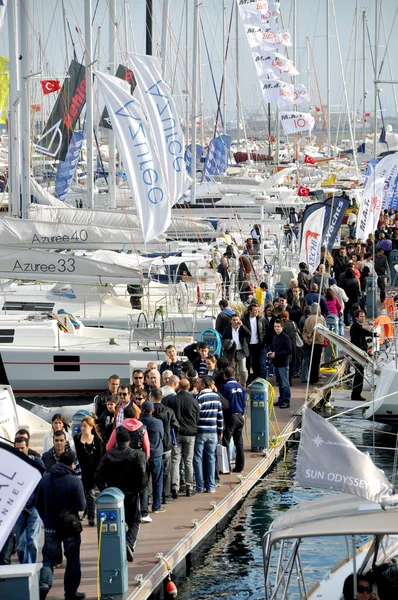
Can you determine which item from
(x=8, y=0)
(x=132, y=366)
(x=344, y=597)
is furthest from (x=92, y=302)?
(x=344, y=597)

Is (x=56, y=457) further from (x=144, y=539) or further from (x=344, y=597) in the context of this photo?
(x=344, y=597)

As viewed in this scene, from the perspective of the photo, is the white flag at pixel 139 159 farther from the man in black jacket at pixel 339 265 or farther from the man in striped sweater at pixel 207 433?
the man in black jacket at pixel 339 265

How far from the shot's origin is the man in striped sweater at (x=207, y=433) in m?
13.9

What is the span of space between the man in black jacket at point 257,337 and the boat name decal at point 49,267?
3410mm

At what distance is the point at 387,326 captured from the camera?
18.5 m

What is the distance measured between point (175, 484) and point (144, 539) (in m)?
1.58

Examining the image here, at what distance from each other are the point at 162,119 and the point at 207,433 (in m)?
7.98

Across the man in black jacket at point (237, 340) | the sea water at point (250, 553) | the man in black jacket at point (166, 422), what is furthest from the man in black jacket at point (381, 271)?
the man in black jacket at point (166, 422)

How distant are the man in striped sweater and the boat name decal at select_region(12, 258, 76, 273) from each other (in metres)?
7.26

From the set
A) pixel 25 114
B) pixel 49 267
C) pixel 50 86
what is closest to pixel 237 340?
pixel 49 267

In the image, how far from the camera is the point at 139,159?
62.9ft

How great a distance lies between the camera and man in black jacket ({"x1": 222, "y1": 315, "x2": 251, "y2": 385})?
19.0 m

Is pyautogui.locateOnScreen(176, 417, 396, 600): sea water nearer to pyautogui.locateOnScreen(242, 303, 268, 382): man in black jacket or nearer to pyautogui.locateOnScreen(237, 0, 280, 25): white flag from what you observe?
pyautogui.locateOnScreen(242, 303, 268, 382): man in black jacket

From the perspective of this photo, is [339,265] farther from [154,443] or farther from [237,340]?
[154,443]
